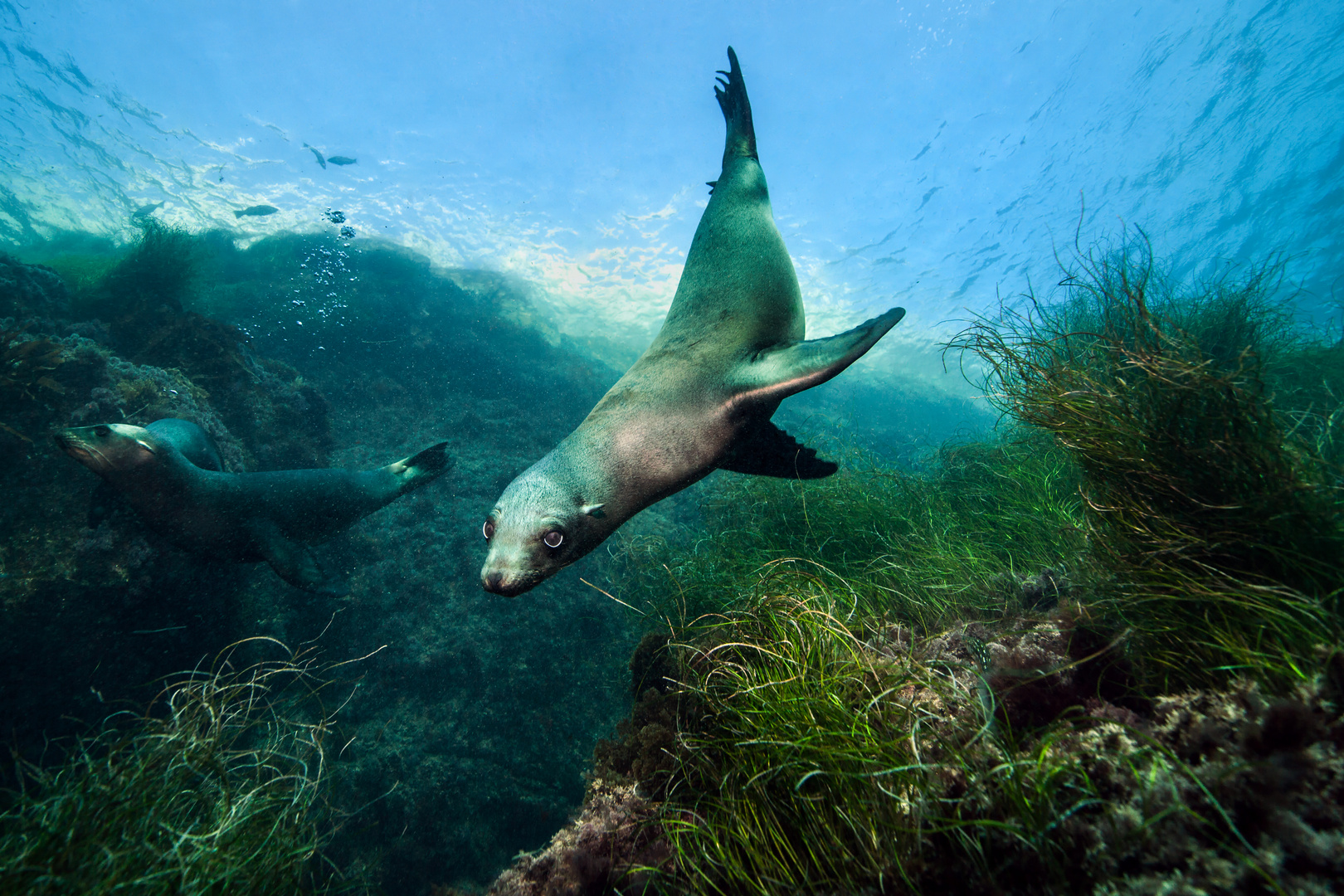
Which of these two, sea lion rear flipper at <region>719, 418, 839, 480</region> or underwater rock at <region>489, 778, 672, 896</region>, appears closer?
underwater rock at <region>489, 778, 672, 896</region>

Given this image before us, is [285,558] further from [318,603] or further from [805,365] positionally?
[805,365]

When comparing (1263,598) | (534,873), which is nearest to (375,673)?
(534,873)

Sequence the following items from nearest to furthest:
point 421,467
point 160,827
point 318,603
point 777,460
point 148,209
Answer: point 160,827, point 777,460, point 318,603, point 421,467, point 148,209

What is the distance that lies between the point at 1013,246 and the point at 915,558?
2381 centimetres

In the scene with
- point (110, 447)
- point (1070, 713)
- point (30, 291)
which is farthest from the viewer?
point (30, 291)

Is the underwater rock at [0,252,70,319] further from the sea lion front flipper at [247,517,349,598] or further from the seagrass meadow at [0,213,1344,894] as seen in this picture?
the sea lion front flipper at [247,517,349,598]

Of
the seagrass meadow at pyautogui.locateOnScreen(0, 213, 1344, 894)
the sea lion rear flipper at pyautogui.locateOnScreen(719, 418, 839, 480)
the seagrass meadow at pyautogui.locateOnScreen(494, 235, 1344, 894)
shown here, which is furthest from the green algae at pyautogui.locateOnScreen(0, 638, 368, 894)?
the sea lion rear flipper at pyautogui.locateOnScreen(719, 418, 839, 480)

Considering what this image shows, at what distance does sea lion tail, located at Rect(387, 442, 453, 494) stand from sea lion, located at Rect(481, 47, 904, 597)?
153 inches

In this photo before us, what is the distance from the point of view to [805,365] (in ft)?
7.22

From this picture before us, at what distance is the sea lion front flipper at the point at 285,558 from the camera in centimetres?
412

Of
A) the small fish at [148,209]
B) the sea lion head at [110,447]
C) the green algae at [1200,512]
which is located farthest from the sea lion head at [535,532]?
the small fish at [148,209]

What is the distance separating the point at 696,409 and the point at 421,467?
472cm

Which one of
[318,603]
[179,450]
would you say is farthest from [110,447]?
[318,603]

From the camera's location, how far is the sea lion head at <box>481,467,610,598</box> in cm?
179
